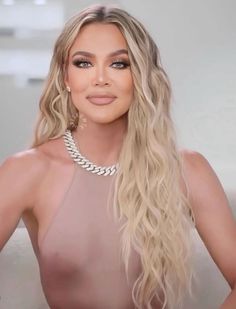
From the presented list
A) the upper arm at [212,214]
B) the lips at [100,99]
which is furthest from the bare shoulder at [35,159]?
the upper arm at [212,214]

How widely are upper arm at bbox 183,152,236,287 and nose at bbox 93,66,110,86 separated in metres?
0.19

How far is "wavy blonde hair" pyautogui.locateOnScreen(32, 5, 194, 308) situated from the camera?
83 centimetres

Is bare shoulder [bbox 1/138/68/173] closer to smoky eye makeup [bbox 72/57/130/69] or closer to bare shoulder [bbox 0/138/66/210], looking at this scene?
bare shoulder [bbox 0/138/66/210]

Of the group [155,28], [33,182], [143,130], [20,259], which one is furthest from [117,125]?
[155,28]

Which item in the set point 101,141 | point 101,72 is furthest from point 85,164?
point 101,72

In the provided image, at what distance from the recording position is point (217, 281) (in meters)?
1.13

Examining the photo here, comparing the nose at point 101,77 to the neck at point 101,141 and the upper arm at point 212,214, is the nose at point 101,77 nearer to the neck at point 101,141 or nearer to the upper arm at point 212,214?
the neck at point 101,141

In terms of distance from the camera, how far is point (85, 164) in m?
0.87

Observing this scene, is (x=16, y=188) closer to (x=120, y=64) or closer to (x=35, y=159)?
(x=35, y=159)

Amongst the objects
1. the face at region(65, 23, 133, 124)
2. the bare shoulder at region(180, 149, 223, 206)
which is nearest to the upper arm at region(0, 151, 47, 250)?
the face at region(65, 23, 133, 124)

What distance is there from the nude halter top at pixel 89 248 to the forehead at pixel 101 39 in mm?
183

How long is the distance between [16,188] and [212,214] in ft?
1.00

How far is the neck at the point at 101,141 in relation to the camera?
862 mm

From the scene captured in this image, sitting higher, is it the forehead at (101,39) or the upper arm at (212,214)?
the forehead at (101,39)
